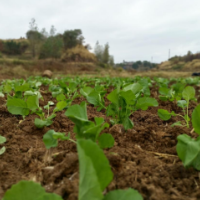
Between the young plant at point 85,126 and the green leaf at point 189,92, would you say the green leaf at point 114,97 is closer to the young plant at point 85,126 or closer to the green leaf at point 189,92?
the young plant at point 85,126

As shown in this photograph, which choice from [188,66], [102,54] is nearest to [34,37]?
[102,54]

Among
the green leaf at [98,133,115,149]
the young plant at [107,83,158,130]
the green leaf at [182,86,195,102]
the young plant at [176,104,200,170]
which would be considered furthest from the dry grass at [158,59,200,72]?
the green leaf at [98,133,115,149]

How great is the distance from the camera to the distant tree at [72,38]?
44.9 metres

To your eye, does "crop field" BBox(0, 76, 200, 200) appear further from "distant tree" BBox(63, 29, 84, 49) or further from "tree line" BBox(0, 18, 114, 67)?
"distant tree" BBox(63, 29, 84, 49)

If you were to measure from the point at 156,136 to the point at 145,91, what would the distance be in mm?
926

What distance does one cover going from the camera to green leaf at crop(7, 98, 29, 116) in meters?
1.62

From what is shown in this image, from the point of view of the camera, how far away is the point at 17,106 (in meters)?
1.66

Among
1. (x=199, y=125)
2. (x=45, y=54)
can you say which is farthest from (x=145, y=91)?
(x=45, y=54)

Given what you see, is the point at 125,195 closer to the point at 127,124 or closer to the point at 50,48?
the point at 127,124

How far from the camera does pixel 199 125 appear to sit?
1081 mm

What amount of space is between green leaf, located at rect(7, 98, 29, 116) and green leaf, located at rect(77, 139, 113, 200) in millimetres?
1136

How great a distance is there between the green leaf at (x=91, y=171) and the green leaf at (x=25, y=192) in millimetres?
147

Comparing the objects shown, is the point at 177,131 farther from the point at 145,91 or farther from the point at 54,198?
the point at 54,198

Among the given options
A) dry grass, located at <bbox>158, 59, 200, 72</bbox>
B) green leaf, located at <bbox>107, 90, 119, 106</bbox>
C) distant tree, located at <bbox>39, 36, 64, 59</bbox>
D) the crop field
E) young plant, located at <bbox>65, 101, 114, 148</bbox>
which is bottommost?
the crop field
